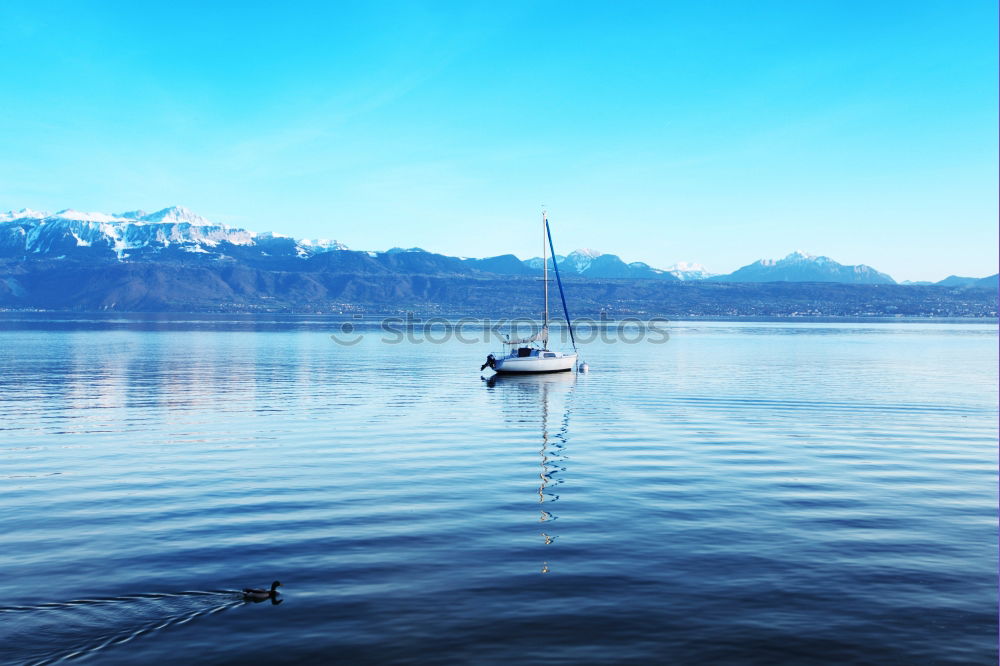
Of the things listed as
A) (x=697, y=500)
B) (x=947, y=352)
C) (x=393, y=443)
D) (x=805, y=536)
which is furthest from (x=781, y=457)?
(x=947, y=352)

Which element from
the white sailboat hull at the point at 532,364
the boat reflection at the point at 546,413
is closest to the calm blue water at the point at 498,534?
the boat reflection at the point at 546,413

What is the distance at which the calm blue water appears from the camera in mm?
15141

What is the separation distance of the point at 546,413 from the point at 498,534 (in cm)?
3017

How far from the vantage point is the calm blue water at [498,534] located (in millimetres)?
15141

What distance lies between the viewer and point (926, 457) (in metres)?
35.2

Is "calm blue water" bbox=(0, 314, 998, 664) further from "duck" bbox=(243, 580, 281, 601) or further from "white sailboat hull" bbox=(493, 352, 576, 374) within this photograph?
"white sailboat hull" bbox=(493, 352, 576, 374)

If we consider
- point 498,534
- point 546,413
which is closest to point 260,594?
point 498,534

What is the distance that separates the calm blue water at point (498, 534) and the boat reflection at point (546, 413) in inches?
10.9

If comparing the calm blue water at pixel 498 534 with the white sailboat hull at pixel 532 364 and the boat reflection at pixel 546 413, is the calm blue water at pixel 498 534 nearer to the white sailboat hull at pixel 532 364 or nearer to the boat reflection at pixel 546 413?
the boat reflection at pixel 546 413

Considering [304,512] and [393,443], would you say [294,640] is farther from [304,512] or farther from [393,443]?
[393,443]

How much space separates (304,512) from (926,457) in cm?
2662

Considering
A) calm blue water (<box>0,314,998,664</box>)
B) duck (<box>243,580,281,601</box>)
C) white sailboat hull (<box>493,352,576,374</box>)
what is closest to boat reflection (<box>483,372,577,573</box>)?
calm blue water (<box>0,314,998,664</box>)

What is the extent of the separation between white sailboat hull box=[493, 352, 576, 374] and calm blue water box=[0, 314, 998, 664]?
27.3 metres

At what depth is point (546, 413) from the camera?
52312 millimetres
